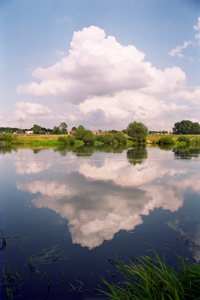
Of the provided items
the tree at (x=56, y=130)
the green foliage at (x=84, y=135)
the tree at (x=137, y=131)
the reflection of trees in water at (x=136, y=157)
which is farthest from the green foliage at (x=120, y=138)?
the reflection of trees in water at (x=136, y=157)

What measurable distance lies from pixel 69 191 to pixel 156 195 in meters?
3.54

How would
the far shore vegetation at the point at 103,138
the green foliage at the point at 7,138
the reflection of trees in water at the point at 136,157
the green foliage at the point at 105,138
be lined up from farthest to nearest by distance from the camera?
the green foliage at the point at 105,138
the far shore vegetation at the point at 103,138
the green foliage at the point at 7,138
the reflection of trees in water at the point at 136,157

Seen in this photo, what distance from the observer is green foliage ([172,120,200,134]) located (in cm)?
8781

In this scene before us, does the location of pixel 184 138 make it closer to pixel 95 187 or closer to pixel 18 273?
pixel 95 187

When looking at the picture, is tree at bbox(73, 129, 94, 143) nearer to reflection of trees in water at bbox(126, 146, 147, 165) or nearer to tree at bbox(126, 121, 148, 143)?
tree at bbox(126, 121, 148, 143)

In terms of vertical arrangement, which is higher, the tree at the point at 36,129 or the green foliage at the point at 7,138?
the tree at the point at 36,129

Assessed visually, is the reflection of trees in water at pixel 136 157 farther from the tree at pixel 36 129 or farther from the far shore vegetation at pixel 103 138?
the tree at pixel 36 129

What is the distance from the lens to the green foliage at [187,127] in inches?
3457

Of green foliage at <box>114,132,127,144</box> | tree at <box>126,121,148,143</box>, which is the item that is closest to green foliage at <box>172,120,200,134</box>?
tree at <box>126,121,148,143</box>

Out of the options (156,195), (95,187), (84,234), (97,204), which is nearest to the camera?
(84,234)

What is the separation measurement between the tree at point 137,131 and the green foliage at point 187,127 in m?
32.3

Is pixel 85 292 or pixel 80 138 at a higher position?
pixel 80 138

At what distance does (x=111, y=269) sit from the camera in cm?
366

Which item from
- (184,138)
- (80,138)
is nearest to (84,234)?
(80,138)
